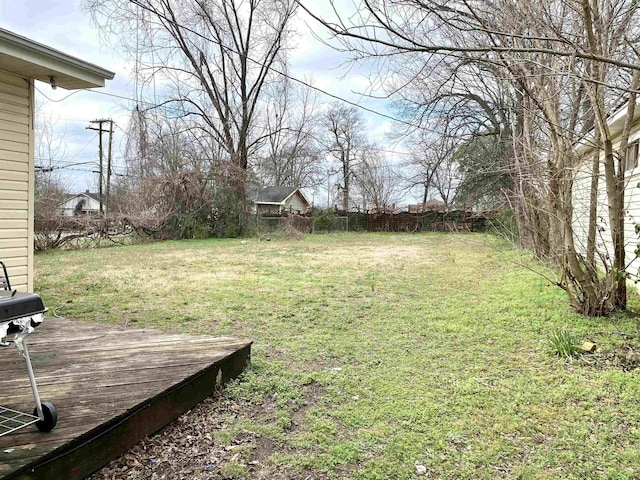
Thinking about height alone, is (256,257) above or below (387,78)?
below

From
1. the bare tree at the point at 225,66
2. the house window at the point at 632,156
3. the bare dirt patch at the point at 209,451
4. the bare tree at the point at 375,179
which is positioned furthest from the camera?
the bare tree at the point at 375,179

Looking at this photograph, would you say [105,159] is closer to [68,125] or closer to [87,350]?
[68,125]

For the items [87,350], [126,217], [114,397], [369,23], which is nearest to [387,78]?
[369,23]

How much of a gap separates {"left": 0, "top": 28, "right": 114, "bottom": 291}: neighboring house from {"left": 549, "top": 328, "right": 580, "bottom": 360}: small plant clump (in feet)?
15.4

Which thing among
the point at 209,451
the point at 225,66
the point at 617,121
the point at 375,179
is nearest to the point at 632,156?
the point at 617,121

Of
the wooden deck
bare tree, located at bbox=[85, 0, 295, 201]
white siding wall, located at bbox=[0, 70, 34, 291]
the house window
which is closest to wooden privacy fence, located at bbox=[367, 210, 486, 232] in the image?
bare tree, located at bbox=[85, 0, 295, 201]

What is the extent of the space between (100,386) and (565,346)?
3.28 metres

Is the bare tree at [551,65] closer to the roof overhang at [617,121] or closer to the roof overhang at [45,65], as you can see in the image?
the roof overhang at [617,121]

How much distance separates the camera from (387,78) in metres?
2.61

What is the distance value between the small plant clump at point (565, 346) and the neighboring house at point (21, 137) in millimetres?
4709

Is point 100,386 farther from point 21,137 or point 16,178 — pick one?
point 21,137

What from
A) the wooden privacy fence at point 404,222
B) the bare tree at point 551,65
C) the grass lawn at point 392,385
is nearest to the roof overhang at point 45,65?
the grass lawn at point 392,385

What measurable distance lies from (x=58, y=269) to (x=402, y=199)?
20786 millimetres

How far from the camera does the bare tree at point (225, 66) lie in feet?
51.7
